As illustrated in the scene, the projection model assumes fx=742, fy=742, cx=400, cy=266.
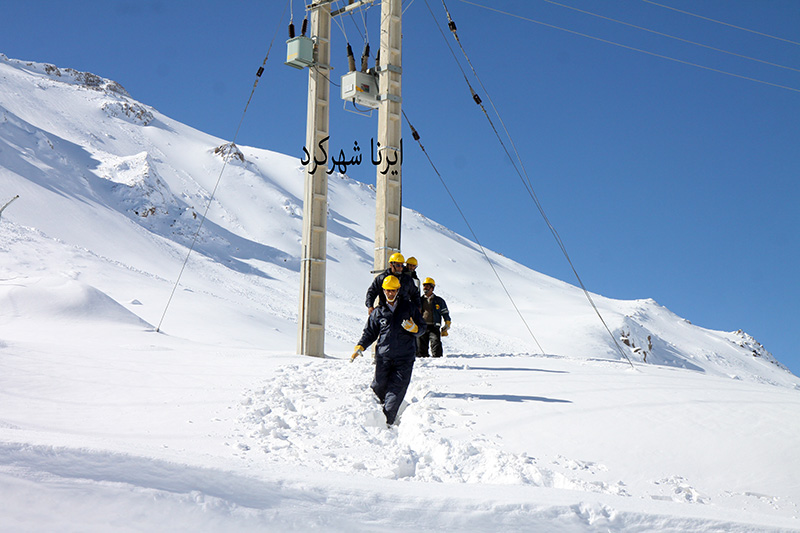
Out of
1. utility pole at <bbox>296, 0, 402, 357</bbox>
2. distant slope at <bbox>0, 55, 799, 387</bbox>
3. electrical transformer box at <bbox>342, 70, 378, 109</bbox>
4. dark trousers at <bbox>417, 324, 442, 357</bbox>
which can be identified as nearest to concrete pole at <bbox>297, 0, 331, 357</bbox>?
utility pole at <bbox>296, 0, 402, 357</bbox>

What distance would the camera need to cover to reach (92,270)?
34.1m

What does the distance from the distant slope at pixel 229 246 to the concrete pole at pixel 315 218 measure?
689 cm

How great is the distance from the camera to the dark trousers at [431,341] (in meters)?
14.5

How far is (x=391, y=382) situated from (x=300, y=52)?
8.85m

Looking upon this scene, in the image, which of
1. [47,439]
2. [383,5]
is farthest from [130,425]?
[383,5]

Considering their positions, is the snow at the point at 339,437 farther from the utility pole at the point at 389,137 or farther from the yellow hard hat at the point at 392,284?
the utility pole at the point at 389,137

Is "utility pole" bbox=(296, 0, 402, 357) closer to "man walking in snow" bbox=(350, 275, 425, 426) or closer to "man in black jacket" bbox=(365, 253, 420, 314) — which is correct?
"man in black jacket" bbox=(365, 253, 420, 314)

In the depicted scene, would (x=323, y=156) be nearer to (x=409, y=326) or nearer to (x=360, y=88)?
(x=360, y=88)

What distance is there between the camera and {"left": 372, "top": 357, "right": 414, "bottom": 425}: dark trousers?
8664 millimetres

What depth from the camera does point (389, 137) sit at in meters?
14.9

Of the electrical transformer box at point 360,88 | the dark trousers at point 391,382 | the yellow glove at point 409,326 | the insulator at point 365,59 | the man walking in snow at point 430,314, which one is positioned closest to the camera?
the dark trousers at point 391,382

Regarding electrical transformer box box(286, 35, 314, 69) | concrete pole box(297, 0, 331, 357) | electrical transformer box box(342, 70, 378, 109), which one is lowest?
concrete pole box(297, 0, 331, 357)

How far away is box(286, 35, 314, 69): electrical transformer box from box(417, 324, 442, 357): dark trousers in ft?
19.9

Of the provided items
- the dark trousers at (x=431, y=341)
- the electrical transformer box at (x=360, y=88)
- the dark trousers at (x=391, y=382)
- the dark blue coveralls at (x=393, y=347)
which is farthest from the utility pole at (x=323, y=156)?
the dark trousers at (x=391, y=382)
